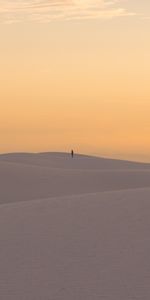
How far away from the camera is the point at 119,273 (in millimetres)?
6605

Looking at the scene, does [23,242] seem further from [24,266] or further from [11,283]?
[11,283]

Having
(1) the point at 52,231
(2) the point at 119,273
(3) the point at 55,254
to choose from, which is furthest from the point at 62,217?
(2) the point at 119,273

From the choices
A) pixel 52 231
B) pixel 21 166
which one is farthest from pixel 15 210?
pixel 21 166

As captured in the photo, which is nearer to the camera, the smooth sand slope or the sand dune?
the smooth sand slope

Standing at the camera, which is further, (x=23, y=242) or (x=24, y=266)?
(x=23, y=242)

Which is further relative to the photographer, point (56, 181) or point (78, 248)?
point (56, 181)

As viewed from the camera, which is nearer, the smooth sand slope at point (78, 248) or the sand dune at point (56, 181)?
the smooth sand slope at point (78, 248)

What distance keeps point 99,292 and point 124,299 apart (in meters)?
0.32

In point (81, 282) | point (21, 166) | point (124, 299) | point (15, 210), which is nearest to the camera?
point (124, 299)

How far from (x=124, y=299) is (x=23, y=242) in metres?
2.64

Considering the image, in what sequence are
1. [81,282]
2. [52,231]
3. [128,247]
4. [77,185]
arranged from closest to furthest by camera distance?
[81,282] < [128,247] < [52,231] < [77,185]

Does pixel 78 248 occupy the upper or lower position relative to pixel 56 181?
lower

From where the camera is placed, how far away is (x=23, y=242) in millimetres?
8195

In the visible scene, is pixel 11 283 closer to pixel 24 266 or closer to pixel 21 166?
pixel 24 266
